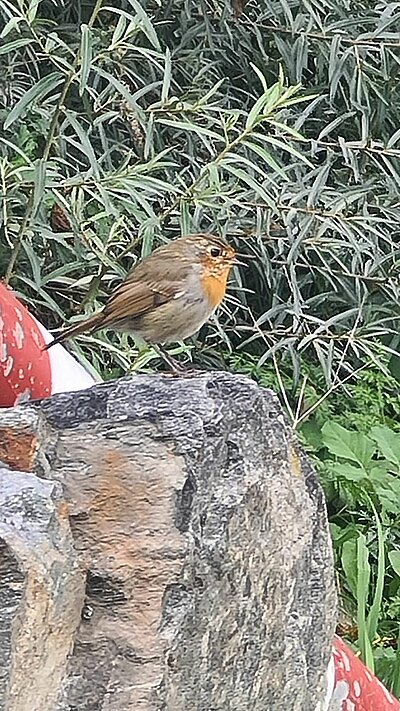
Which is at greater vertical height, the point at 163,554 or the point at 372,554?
the point at 163,554

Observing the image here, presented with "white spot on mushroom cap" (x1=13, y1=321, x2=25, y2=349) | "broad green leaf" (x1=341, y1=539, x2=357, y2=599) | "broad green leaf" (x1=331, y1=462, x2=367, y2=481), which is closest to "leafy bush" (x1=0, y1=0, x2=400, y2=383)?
"broad green leaf" (x1=331, y1=462, x2=367, y2=481)

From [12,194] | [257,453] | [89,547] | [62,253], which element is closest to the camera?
[89,547]

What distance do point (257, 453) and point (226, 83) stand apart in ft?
8.73

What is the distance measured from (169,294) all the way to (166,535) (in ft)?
3.76

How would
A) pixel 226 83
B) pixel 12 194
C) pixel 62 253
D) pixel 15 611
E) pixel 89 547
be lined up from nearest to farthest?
pixel 15 611 → pixel 89 547 → pixel 12 194 → pixel 62 253 → pixel 226 83

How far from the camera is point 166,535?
5.00 feet

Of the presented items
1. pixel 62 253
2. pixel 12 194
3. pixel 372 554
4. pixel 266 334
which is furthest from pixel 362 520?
pixel 12 194

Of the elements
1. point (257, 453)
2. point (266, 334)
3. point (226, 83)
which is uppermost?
point (257, 453)

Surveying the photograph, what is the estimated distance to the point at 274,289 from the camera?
13.3 feet

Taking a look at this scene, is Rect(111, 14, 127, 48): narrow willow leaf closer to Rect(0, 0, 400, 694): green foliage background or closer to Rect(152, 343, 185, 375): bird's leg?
Rect(0, 0, 400, 694): green foliage background

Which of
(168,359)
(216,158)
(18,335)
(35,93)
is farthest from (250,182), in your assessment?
(18,335)

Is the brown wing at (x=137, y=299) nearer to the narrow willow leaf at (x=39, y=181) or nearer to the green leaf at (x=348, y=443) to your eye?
the narrow willow leaf at (x=39, y=181)

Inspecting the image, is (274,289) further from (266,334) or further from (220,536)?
(220,536)

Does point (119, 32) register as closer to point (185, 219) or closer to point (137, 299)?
point (185, 219)
